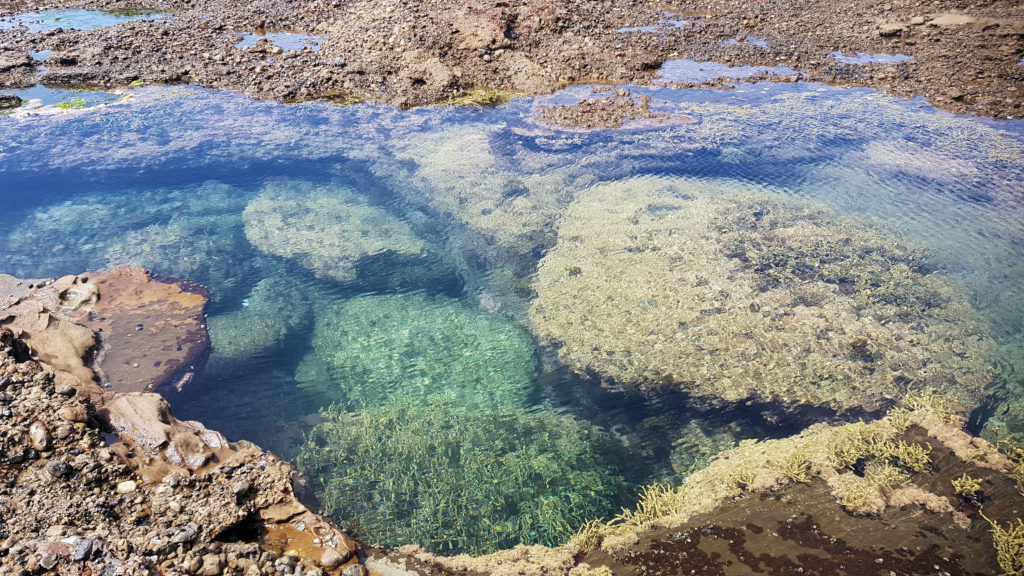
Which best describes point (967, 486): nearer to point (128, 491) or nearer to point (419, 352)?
point (419, 352)

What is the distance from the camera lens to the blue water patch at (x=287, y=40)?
11.6 meters

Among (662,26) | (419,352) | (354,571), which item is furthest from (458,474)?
(662,26)

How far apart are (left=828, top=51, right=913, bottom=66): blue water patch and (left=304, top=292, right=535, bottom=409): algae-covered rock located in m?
9.44

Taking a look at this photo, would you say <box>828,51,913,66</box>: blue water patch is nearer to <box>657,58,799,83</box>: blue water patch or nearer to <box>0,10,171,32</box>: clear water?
<box>657,58,799,83</box>: blue water patch

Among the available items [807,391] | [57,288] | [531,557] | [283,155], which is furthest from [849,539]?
[283,155]

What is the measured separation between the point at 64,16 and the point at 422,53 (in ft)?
32.1

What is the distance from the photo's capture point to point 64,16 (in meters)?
13.7

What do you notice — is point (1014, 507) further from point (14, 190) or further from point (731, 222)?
point (14, 190)

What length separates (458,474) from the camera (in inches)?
159

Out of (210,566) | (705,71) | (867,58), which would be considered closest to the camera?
(210,566)

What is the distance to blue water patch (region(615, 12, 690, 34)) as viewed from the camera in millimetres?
12219

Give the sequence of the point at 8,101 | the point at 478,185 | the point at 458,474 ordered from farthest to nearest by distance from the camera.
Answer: the point at 8,101 → the point at 478,185 → the point at 458,474

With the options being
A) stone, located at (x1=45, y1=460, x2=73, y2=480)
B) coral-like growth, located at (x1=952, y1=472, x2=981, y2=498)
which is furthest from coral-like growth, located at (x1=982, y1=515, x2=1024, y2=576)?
stone, located at (x1=45, y1=460, x2=73, y2=480)

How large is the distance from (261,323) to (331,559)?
2975mm
